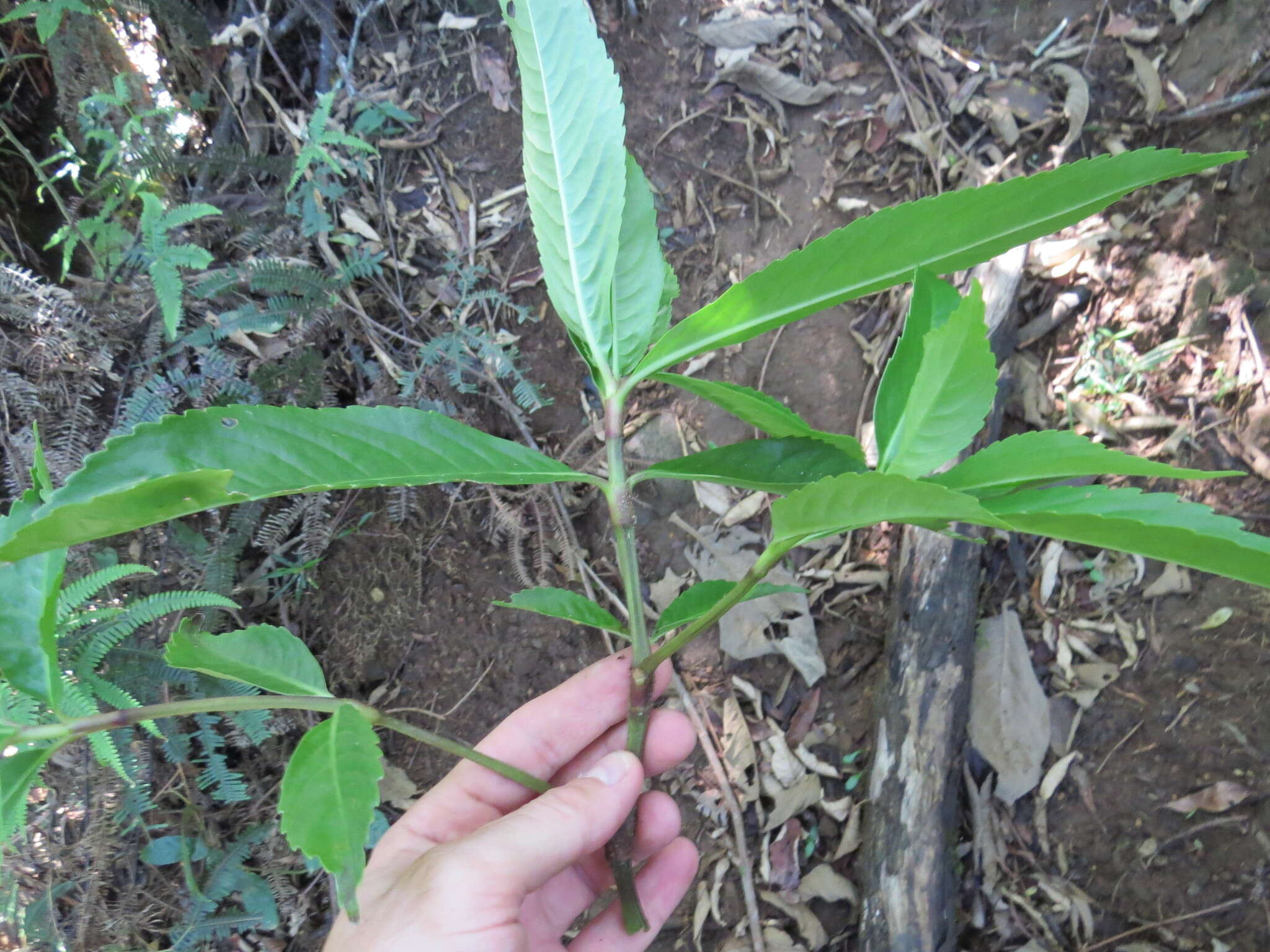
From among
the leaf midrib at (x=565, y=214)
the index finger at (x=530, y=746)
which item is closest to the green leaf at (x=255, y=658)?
the leaf midrib at (x=565, y=214)

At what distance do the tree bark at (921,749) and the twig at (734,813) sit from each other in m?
0.33

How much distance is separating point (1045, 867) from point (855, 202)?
238 centimetres

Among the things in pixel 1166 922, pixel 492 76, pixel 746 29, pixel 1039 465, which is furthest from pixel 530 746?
pixel 746 29

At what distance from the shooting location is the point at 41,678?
987 millimetres

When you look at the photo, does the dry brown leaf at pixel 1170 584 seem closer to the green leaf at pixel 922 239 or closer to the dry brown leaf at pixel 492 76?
the green leaf at pixel 922 239

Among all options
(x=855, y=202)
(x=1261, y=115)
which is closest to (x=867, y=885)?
(x=855, y=202)

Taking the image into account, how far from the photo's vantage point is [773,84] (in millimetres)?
2914

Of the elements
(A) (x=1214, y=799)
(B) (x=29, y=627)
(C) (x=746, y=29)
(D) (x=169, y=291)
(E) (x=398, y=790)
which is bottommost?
(A) (x=1214, y=799)

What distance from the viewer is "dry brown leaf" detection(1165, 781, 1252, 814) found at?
2.18 metres

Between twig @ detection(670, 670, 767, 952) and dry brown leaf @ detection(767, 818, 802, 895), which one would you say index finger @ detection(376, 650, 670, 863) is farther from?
dry brown leaf @ detection(767, 818, 802, 895)

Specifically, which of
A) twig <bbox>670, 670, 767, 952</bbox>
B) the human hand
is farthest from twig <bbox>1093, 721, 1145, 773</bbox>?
the human hand

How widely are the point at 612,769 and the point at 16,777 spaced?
89 cm

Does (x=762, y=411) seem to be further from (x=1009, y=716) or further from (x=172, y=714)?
(x=1009, y=716)

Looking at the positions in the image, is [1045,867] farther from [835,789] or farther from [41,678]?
[41,678]
